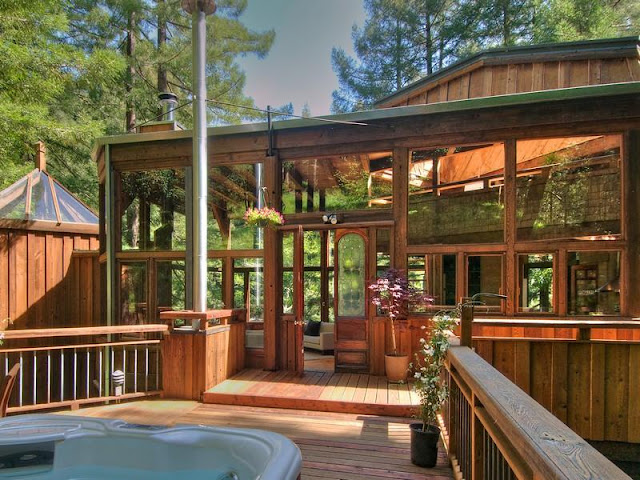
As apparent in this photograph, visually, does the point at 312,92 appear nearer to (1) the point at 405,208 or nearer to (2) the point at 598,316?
(1) the point at 405,208

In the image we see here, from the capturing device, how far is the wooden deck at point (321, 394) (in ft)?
13.0

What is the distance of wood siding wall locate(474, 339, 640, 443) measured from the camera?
129 inches

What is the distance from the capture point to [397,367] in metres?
4.59

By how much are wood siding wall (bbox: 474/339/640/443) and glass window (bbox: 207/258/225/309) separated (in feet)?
11.9

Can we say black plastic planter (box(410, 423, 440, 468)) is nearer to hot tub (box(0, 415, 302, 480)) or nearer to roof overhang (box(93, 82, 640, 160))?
hot tub (box(0, 415, 302, 480))

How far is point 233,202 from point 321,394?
9.91 ft

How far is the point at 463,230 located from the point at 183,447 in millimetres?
4028

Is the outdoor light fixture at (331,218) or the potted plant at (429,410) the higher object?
the outdoor light fixture at (331,218)

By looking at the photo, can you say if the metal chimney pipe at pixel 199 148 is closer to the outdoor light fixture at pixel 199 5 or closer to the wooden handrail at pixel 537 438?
the outdoor light fixture at pixel 199 5

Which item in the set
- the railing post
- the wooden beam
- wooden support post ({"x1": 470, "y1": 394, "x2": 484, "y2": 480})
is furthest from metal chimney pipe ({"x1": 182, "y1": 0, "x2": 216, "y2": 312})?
the wooden beam

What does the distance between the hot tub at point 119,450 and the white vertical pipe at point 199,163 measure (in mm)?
1969

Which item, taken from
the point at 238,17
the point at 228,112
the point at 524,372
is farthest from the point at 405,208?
the point at 238,17

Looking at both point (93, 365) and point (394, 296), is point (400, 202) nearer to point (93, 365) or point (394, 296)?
point (394, 296)

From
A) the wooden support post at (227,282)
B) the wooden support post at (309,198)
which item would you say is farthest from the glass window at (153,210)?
the wooden support post at (309,198)
